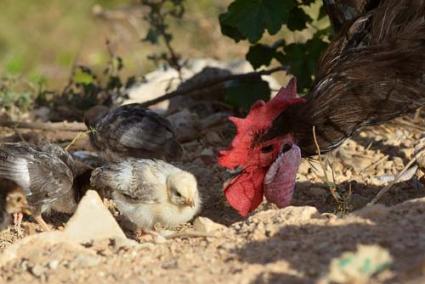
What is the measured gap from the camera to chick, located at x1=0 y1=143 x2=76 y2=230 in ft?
A: 17.0

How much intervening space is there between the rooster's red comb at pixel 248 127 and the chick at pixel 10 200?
1.32 m

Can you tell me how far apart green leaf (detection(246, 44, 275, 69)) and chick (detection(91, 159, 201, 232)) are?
1855 millimetres

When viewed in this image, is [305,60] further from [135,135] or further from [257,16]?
[135,135]

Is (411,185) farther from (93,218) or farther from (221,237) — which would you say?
(93,218)

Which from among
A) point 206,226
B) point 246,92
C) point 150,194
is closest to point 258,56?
point 246,92

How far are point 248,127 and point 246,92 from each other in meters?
2.11

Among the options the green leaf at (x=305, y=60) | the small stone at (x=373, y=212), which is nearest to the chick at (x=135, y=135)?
the green leaf at (x=305, y=60)

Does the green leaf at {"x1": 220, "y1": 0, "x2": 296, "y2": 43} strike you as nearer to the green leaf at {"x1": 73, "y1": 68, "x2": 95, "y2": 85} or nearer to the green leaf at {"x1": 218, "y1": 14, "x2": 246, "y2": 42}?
the green leaf at {"x1": 218, "y1": 14, "x2": 246, "y2": 42}

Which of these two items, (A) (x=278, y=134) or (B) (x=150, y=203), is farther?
(B) (x=150, y=203)

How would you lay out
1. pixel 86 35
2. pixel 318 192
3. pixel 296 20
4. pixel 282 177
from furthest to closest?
pixel 86 35 → pixel 296 20 → pixel 318 192 → pixel 282 177

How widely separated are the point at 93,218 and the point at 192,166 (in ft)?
6.39

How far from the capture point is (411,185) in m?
5.75

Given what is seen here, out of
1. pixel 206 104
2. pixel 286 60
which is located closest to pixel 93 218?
pixel 286 60

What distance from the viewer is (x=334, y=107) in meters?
4.91
